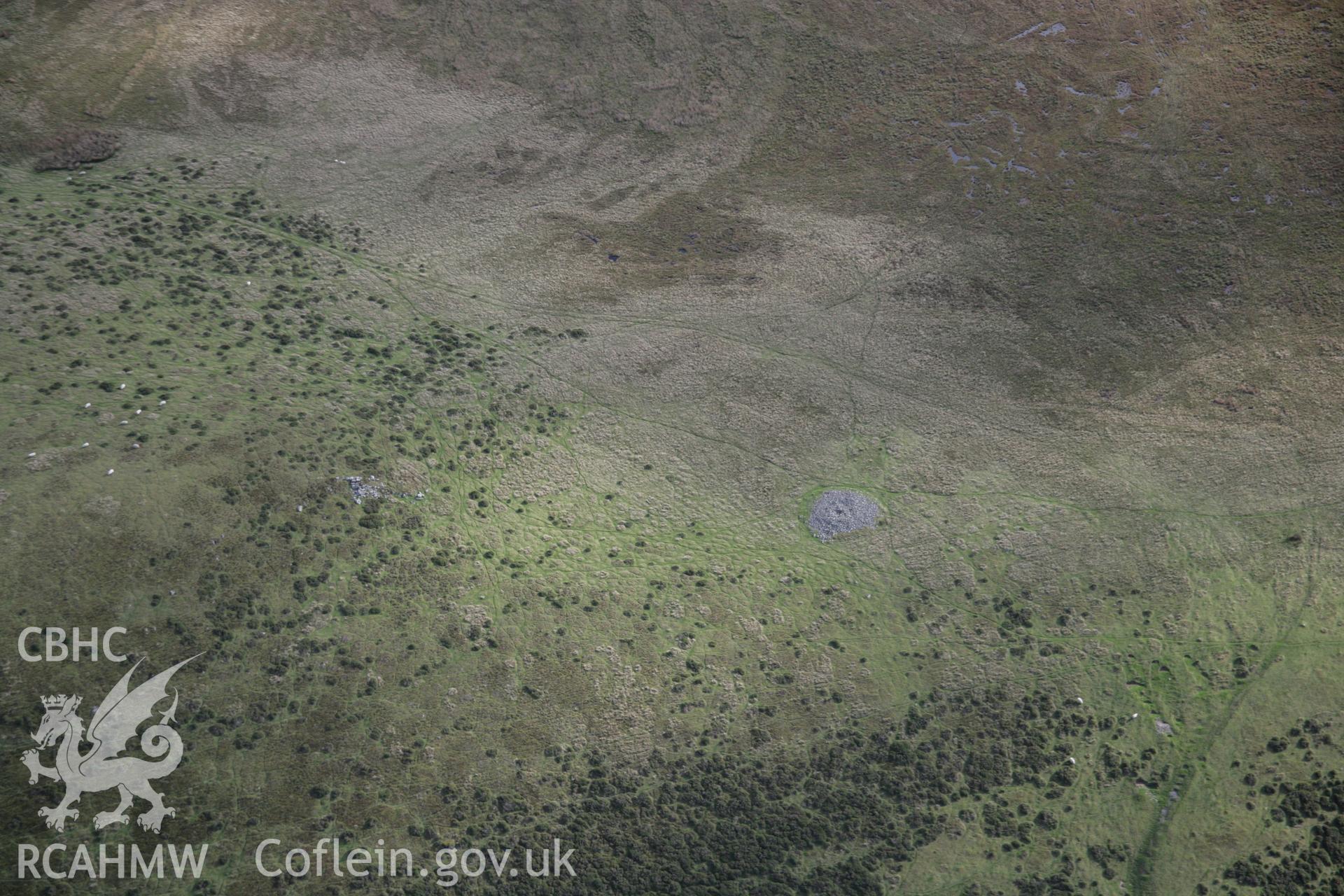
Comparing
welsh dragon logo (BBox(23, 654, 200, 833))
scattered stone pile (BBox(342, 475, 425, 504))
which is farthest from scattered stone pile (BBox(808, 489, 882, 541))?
welsh dragon logo (BBox(23, 654, 200, 833))

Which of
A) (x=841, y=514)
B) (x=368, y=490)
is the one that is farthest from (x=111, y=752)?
(x=841, y=514)

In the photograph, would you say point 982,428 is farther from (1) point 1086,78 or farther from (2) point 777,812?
(1) point 1086,78

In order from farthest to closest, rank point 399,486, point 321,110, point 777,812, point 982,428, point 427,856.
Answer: point 321,110
point 982,428
point 399,486
point 777,812
point 427,856

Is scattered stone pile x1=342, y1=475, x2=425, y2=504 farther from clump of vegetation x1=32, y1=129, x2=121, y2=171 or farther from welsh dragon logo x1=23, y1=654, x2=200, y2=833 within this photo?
clump of vegetation x1=32, y1=129, x2=121, y2=171

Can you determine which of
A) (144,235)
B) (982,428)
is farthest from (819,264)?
(144,235)

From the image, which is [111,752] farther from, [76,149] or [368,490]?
[76,149]

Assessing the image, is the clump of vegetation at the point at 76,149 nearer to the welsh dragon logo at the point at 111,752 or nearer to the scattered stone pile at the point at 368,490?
the scattered stone pile at the point at 368,490
